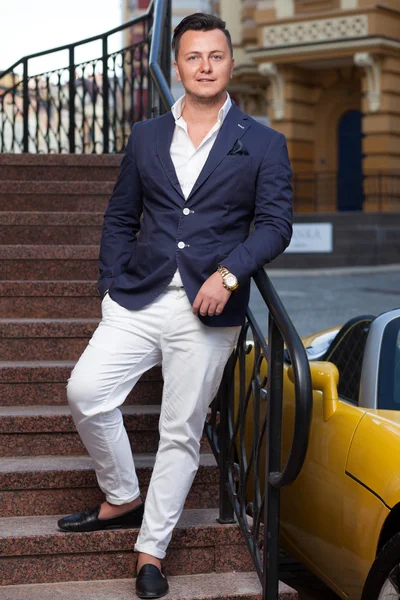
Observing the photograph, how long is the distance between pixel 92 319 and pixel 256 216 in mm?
2129

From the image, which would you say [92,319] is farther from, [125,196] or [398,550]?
[398,550]

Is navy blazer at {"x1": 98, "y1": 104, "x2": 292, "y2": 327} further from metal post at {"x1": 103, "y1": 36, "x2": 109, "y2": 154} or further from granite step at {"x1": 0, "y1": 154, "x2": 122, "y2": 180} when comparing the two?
metal post at {"x1": 103, "y1": 36, "x2": 109, "y2": 154}

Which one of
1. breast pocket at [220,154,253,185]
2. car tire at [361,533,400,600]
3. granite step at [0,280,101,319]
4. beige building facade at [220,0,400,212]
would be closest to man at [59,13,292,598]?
breast pocket at [220,154,253,185]

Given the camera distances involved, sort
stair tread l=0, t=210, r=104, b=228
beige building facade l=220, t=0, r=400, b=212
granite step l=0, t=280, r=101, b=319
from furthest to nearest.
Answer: beige building facade l=220, t=0, r=400, b=212 → stair tread l=0, t=210, r=104, b=228 → granite step l=0, t=280, r=101, b=319

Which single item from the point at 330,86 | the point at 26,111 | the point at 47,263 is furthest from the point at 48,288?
the point at 330,86

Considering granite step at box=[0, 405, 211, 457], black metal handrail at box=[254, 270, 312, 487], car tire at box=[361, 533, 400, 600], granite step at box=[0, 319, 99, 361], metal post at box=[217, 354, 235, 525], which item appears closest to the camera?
black metal handrail at box=[254, 270, 312, 487]

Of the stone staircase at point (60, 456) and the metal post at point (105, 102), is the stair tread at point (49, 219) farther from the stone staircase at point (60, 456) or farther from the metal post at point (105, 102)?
the metal post at point (105, 102)

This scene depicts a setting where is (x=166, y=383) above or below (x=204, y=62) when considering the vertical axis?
below

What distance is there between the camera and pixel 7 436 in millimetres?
4523

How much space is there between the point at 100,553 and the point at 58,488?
0.43 meters

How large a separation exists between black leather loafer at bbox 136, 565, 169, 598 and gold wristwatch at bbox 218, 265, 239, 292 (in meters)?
1.03

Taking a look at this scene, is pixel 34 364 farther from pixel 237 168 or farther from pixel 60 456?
pixel 237 168

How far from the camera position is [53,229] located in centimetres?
646

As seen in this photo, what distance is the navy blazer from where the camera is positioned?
3502mm
